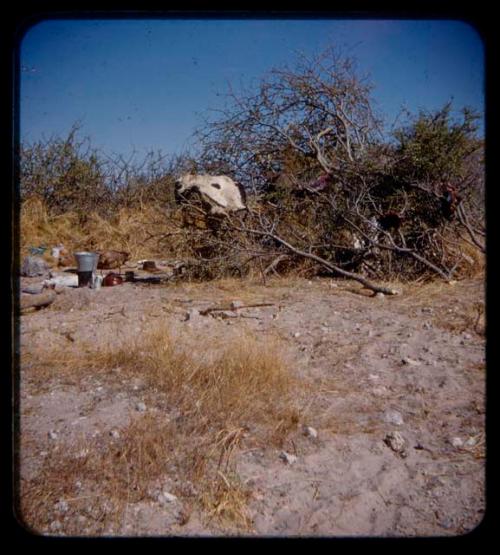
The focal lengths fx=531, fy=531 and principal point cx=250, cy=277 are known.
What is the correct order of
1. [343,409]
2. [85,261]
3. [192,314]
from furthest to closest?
[85,261]
[192,314]
[343,409]

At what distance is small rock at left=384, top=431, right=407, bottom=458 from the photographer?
2.70 metres

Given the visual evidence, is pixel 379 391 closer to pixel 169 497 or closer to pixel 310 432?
pixel 310 432

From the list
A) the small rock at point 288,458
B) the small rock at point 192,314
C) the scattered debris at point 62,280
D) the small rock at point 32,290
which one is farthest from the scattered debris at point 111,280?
the small rock at point 288,458

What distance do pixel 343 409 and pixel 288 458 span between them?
66 cm

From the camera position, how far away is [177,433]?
2824mm

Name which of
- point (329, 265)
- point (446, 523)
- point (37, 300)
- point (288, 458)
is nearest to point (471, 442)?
point (446, 523)

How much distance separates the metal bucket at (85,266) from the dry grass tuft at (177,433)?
274cm

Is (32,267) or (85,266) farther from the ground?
(85,266)

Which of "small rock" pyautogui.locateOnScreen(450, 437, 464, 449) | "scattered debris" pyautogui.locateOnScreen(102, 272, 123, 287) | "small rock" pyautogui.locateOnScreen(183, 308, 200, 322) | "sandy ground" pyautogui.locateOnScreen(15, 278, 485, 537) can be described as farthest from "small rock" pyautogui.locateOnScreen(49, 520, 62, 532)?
"scattered debris" pyautogui.locateOnScreen(102, 272, 123, 287)

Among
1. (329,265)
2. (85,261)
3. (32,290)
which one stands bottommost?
(32,290)

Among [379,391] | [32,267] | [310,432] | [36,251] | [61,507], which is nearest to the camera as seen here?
[61,507]

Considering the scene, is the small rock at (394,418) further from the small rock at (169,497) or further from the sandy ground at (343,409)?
the small rock at (169,497)

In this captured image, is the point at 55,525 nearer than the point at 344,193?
Yes

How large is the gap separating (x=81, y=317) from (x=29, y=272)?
2610mm
